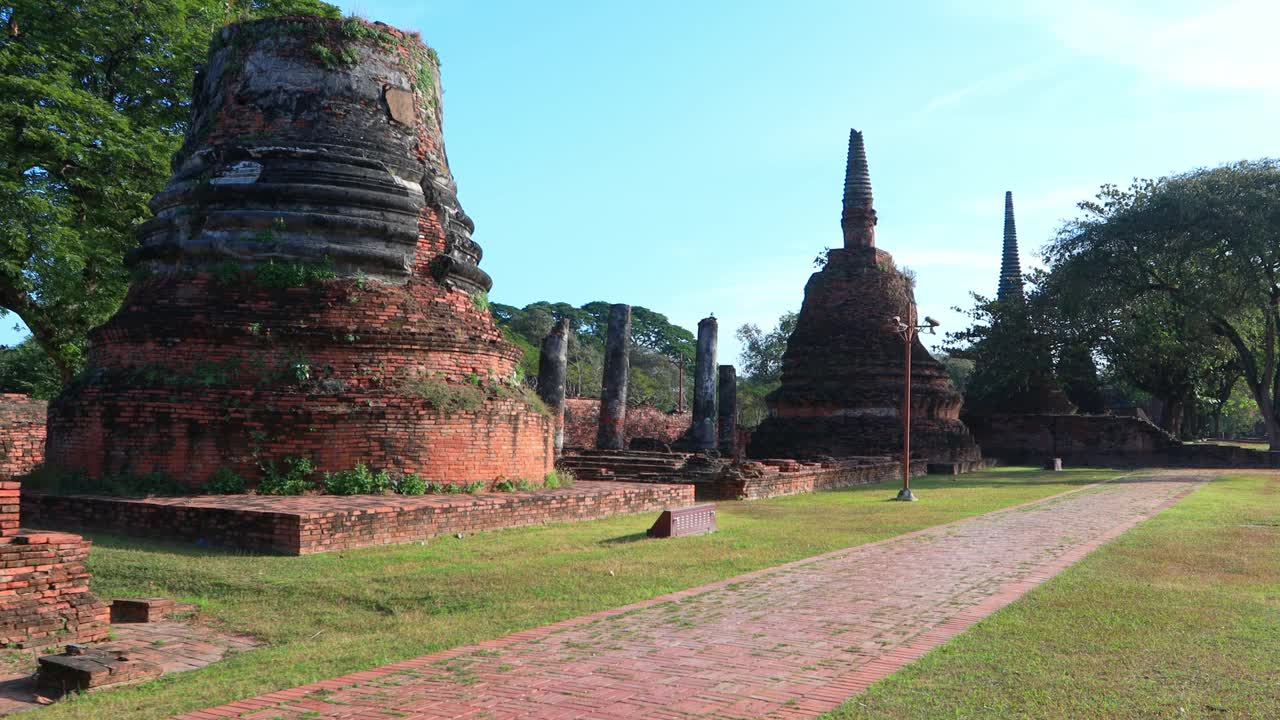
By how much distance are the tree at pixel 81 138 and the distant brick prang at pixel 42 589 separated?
1134 centimetres

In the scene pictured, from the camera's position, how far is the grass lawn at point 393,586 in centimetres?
479

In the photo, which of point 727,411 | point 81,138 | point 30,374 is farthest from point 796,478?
point 30,374

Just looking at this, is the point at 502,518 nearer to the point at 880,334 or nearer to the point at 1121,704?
the point at 1121,704

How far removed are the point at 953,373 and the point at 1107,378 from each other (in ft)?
84.5

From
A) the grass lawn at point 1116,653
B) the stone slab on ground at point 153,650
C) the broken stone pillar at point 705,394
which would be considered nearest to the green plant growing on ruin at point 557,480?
the grass lawn at point 1116,653

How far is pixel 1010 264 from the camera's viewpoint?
41.2 metres

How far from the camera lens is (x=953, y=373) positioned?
62469 millimetres

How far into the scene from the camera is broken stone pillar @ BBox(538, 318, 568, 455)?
1955cm

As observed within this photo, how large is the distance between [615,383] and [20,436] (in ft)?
35.2

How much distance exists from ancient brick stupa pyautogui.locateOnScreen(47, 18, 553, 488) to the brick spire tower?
1254 inches

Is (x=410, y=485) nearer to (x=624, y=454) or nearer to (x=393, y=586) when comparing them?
(x=393, y=586)

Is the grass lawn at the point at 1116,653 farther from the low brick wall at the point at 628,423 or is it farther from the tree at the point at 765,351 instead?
the tree at the point at 765,351

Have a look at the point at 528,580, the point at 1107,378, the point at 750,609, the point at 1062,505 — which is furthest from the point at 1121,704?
the point at 1107,378

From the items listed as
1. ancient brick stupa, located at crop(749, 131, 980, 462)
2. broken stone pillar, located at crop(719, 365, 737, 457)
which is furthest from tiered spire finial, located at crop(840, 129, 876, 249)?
broken stone pillar, located at crop(719, 365, 737, 457)
